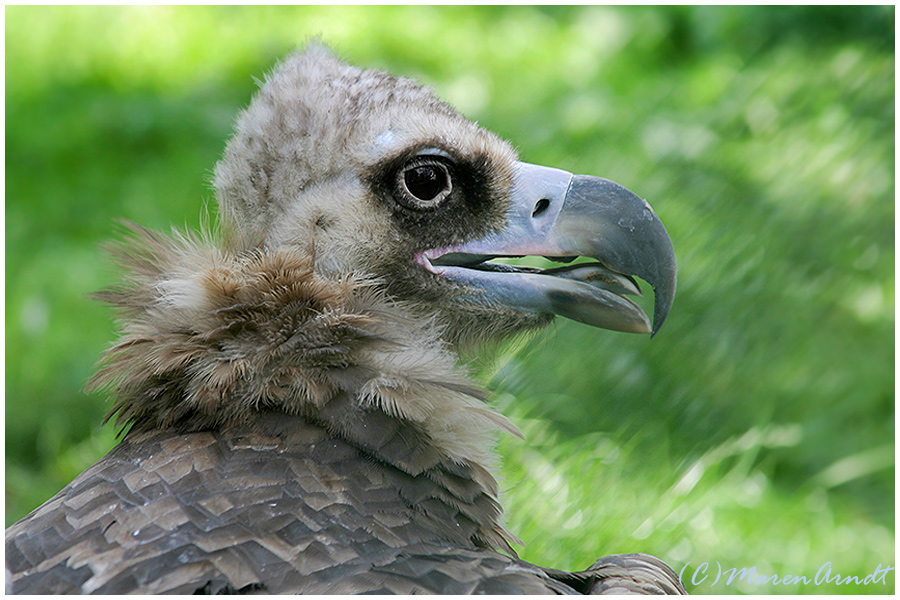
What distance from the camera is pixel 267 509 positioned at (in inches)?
70.4

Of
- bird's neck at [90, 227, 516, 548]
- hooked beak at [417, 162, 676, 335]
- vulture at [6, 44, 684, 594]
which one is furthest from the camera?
hooked beak at [417, 162, 676, 335]

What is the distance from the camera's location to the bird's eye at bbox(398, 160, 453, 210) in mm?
2223

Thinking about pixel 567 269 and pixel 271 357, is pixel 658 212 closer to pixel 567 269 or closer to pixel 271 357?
pixel 567 269

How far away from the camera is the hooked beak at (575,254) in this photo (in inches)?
84.4

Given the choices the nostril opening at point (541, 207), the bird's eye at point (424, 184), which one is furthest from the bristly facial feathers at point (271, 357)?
the nostril opening at point (541, 207)

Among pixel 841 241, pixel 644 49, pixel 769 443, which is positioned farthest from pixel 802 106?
pixel 769 443

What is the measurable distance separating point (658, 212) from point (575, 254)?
92 cm

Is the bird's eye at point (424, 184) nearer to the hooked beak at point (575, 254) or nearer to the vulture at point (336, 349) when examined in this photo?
the vulture at point (336, 349)

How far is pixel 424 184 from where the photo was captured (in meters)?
2.24

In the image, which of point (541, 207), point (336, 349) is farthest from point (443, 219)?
point (336, 349)

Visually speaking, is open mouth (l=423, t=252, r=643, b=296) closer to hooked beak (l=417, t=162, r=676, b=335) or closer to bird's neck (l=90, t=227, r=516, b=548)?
hooked beak (l=417, t=162, r=676, b=335)

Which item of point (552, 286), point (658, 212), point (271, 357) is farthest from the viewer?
point (658, 212)

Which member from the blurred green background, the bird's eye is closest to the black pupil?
the bird's eye

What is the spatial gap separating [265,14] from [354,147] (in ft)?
13.8
